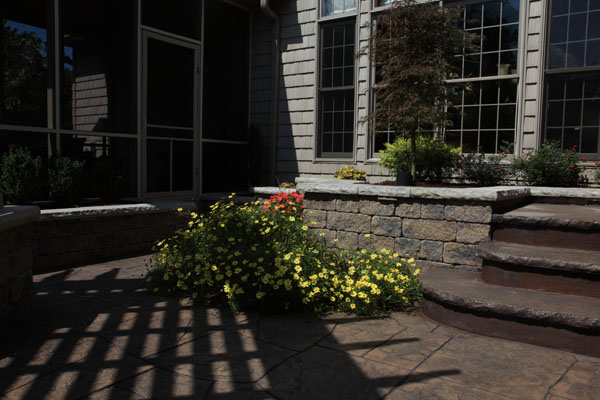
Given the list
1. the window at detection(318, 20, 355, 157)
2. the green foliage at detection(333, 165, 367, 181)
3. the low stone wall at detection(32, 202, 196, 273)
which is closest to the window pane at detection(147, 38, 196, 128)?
the low stone wall at detection(32, 202, 196, 273)

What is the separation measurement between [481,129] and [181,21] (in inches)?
205

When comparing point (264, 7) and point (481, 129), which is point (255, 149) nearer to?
point (264, 7)

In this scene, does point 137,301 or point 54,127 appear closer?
point 137,301

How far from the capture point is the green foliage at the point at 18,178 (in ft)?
16.1

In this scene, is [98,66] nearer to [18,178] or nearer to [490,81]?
[18,178]

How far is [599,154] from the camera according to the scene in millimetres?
5832

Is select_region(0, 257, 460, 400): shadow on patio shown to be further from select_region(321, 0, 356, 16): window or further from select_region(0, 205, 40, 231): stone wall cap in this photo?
select_region(321, 0, 356, 16): window

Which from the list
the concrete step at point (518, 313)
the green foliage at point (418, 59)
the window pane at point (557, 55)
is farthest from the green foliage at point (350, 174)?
the concrete step at point (518, 313)

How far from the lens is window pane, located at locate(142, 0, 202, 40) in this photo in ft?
23.1

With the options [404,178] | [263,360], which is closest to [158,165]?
[404,178]

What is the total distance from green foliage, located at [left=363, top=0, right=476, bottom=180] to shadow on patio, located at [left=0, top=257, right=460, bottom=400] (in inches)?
108

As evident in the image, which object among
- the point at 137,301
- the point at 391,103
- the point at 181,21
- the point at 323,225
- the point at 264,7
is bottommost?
the point at 137,301

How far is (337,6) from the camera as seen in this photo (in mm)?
7906

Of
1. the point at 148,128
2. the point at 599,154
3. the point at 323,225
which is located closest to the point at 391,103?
the point at 323,225
